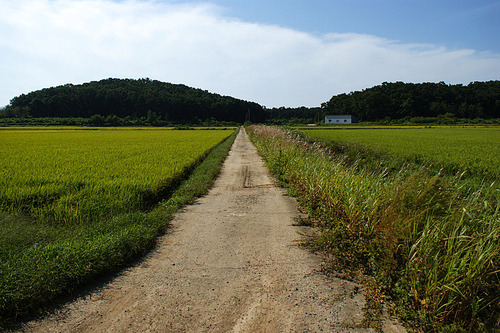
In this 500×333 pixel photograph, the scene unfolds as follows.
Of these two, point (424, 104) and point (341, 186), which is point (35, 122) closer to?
point (341, 186)

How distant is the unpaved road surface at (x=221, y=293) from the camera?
265 cm

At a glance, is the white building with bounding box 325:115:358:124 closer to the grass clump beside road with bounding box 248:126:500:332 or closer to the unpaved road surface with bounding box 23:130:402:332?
the grass clump beside road with bounding box 248:126:500:332

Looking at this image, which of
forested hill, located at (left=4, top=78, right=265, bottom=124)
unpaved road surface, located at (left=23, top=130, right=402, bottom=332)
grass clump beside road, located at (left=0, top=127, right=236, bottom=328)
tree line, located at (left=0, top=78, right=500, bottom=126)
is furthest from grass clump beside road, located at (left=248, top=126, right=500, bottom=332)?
forested hill, located at (left=4, top=78, right=265, bottom=124)

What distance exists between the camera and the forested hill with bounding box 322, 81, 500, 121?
8419cm

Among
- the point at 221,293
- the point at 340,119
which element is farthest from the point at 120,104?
the point at 221,293

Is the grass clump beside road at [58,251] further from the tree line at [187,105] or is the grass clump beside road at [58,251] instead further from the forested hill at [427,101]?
the forested hill at [427,101]

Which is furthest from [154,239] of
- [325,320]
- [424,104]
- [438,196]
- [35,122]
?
[424,104]

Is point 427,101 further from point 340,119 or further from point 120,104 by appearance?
point 120,104

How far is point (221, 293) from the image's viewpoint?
3.14 m

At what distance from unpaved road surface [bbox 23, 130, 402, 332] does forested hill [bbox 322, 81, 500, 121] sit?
319 feet

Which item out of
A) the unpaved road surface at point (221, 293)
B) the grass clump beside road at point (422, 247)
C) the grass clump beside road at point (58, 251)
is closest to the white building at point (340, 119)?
the grass clump beside road at point (422, 247)

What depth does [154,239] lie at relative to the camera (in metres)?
4.67

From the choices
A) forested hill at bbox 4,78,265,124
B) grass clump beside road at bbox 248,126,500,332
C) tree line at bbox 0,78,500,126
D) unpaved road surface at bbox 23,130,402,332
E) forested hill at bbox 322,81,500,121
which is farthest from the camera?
forested hill at bbox 322,81,500,121

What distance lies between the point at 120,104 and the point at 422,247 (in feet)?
335
